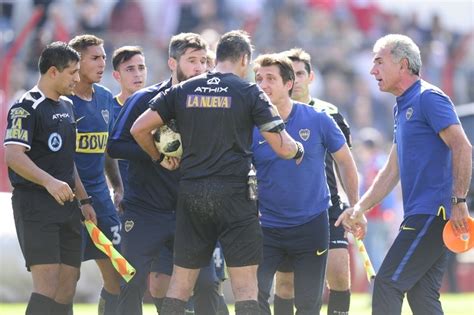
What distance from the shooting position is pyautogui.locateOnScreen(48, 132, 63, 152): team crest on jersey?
27.0 feet

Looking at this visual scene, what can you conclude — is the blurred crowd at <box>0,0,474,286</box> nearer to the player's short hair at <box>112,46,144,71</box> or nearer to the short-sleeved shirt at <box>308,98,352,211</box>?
the short-sleeved shirt at <box>308,98,352,211</box>

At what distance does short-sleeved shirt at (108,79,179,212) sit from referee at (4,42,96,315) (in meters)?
0.53

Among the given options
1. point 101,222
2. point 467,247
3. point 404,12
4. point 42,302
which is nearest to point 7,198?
point 101,222

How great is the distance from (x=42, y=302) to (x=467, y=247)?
3.23 m

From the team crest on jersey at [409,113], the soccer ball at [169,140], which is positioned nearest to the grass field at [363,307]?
the soccer ball at [169,140]

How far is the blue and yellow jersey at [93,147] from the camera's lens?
365 inches

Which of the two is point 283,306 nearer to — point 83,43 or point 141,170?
point 141,170

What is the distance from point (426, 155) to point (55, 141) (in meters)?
2.84

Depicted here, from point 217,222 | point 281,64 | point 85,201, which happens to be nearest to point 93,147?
point 85,201

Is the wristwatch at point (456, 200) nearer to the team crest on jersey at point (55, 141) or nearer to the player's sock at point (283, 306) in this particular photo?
the player's sock at point (283, 306)

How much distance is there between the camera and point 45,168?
8266mm

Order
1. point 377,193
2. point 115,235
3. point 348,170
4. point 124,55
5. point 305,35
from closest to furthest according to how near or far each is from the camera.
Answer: point 377,193
point 348,170
point 115,235
point 124,55
point 305,35

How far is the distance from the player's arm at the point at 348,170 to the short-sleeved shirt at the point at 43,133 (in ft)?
7.17

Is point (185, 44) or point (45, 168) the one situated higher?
point (185, 44)
